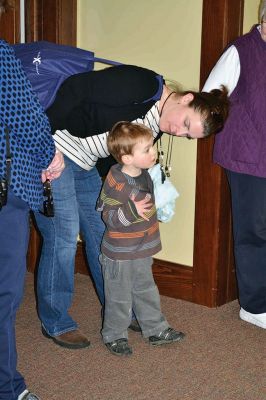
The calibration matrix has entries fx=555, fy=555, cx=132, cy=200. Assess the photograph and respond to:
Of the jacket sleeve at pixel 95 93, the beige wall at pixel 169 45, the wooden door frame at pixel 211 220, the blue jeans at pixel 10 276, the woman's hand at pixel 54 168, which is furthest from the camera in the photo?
the beige wall at pixel 169 45

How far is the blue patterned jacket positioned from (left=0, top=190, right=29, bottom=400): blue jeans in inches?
1.8

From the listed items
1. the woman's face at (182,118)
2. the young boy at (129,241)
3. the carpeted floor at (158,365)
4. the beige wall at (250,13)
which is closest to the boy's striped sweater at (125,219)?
the young boy at (129,241)

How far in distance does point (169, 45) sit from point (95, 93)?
0.96 meters

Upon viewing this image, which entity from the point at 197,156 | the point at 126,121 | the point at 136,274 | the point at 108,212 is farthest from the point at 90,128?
the point at 197,156

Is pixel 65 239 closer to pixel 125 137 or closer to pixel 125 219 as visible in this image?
pixel 125 219

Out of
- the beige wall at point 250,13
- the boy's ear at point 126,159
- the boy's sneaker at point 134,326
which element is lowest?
the boy's sneaker at point 134,326

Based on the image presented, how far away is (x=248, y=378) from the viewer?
6.19 feet

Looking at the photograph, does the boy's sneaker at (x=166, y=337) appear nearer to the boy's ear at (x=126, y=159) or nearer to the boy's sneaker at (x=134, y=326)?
the boy's sneaker at (x=134, y=326)

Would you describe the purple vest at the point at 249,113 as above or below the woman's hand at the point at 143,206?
above

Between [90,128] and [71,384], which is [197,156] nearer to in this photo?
[90,128]

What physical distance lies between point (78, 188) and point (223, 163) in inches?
24.2

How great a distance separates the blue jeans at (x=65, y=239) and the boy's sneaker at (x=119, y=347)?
18 cm

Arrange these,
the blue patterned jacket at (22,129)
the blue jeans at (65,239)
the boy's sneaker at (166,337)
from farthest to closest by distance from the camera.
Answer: the boy's sneaker at (166,337)
the blue jeans at (65,239)
the blue patterned jacket at (22,129)

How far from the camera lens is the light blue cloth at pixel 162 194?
221cm
